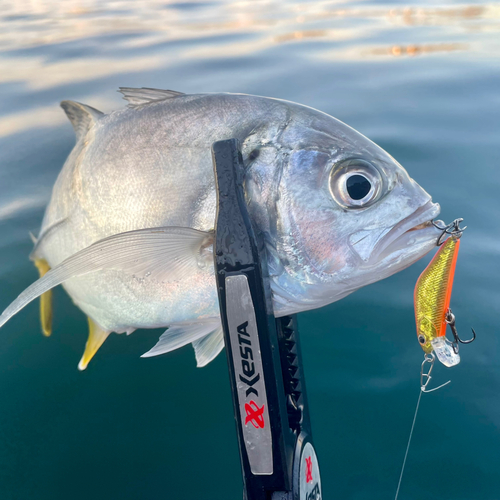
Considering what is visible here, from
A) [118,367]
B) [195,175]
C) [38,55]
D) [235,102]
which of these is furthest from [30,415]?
[38,55]

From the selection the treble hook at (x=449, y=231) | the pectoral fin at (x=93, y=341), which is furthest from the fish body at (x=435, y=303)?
the pectoral fin at (x=93, y=341)

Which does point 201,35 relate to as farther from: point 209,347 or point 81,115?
point 209,347

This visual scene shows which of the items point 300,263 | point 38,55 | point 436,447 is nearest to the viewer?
point 300,263

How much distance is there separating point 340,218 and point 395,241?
0.17m

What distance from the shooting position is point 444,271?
57.8 inches

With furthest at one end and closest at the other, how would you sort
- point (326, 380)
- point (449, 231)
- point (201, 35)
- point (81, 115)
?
point (201, 35) → point (326, 380) → point (81, 115) → point (449, 231)

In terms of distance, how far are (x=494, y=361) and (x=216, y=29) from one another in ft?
24.1

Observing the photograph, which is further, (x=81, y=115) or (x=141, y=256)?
(x=81, y=115)

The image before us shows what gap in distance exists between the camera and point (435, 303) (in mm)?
1504

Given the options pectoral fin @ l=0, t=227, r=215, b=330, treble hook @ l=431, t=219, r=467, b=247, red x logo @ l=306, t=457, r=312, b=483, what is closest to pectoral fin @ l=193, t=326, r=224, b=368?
pectoral fin @ l=0, t=227, r=215, b=330

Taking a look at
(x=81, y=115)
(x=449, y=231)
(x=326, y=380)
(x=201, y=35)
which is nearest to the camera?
(x=449, y=231)

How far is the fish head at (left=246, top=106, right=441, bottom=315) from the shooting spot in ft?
4.40

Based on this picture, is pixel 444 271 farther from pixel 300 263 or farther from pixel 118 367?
pixel 118 367

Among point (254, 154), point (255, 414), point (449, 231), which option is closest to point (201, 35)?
point (254, 154)
